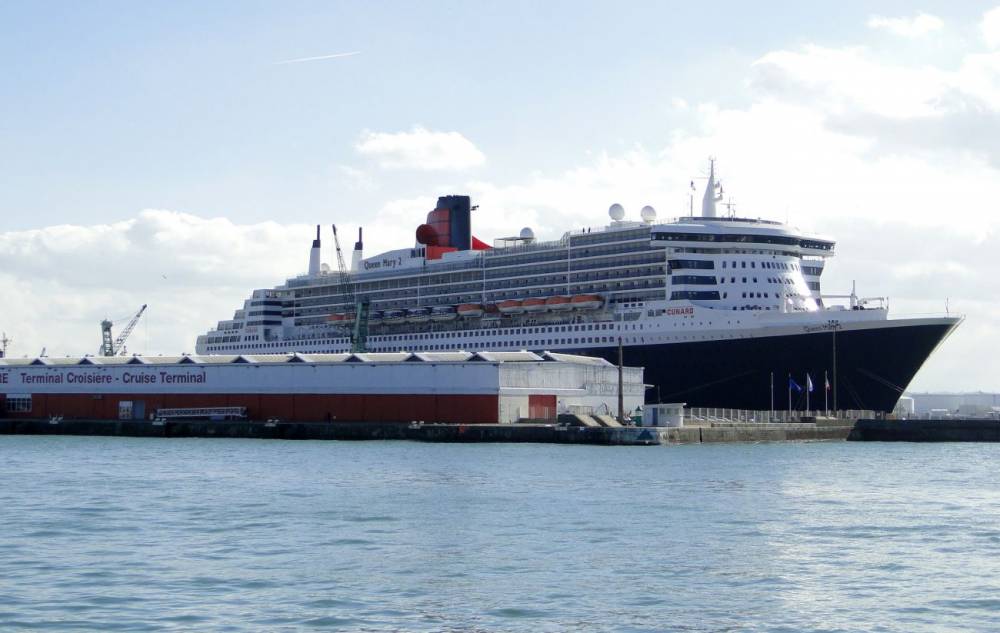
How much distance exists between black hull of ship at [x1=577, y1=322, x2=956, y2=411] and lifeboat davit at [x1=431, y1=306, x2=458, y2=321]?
2179 cm

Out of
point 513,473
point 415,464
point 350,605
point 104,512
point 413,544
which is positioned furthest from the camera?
point 415,464

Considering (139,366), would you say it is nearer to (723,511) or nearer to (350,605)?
(723,511)

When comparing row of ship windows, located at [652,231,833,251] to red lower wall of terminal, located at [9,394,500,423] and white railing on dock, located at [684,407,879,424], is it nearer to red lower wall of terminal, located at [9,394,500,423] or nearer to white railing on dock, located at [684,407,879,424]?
white railing on dock, located at [684,407,879,424]

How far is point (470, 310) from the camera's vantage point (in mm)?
93375

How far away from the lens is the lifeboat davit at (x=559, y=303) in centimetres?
8669

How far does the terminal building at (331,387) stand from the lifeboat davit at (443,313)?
68.2 ft

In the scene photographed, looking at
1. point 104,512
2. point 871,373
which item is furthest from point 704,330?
point 104,512

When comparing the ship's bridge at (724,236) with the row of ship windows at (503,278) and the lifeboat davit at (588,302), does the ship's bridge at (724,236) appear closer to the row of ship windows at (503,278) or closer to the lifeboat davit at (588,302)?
the row of ship windows at (503,278)

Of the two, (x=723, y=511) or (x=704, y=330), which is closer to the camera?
(x=723, y=511)

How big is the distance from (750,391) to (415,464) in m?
33.8

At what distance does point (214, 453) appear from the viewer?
5644 cm

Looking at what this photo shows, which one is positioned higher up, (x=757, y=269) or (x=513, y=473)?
(x=757, y=269)

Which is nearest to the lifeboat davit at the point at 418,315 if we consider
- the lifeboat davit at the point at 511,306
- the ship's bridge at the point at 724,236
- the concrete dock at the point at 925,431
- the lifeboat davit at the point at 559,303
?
the lifeboat davit at the point at 511,306

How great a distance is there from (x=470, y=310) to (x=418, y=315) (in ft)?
23.0
